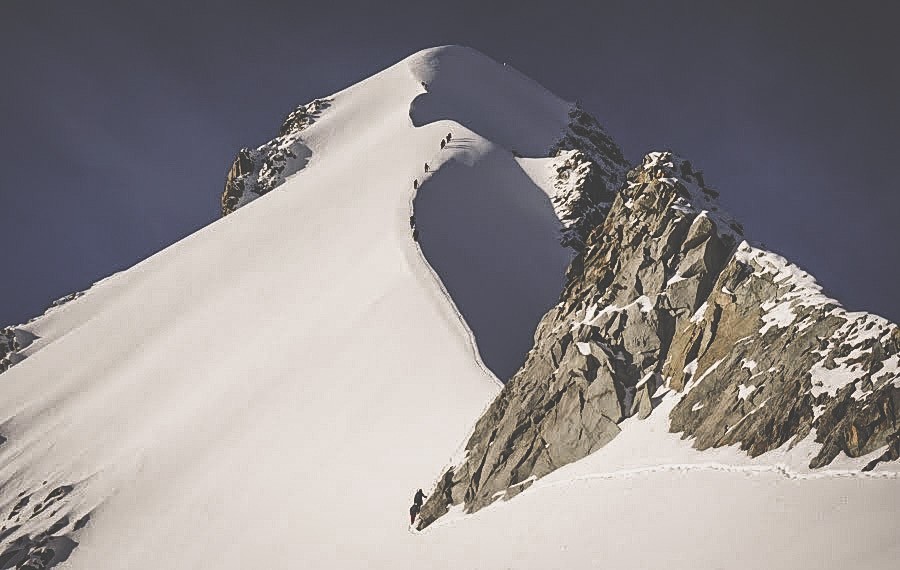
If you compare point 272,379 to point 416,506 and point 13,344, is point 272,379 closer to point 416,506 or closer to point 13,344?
point 416,506

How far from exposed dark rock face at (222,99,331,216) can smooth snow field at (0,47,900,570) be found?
15865 mm

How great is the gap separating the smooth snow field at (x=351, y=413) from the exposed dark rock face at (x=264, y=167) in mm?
15865

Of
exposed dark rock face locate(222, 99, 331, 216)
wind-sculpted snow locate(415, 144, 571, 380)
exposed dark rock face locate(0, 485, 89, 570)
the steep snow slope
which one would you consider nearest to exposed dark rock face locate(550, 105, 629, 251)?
wind-sculpted snow locate(415, 144, 571, 380)

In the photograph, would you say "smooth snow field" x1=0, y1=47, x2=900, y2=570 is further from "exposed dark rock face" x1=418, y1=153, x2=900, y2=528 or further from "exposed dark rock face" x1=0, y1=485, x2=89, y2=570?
"exposed dark rock face" x1=418, y1=153, x2=900, y2=528

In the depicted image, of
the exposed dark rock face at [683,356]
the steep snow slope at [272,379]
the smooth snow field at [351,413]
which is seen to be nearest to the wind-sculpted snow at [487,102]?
the smooth snow field at [351,413]

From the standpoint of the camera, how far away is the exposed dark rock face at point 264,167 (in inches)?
3413

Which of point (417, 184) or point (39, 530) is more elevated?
point (417, 184)

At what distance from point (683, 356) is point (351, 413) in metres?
16.3

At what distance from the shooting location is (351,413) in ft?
105

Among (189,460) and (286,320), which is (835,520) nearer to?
(189,460)

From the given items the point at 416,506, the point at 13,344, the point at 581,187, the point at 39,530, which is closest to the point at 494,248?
the point at 581,187

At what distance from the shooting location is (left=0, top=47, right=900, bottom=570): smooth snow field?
16.4 m

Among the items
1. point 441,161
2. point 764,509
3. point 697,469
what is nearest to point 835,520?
point 764,509

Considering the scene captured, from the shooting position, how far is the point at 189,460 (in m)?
36.0
